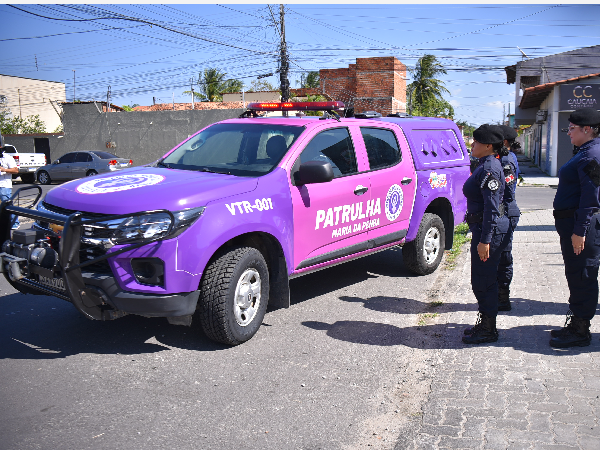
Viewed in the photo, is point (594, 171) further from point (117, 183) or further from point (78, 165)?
point (78, 165)

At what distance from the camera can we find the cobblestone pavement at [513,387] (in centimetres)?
331

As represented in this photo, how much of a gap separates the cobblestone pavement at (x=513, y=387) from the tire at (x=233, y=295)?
1578 millimetres

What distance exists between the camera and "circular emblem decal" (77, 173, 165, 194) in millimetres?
4578

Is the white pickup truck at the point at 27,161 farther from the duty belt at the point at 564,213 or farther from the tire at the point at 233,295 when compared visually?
the duty belt at the point at 564,213

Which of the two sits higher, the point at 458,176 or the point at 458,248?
the point at 458,176

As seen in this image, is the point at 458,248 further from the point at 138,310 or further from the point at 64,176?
the point at 64,176

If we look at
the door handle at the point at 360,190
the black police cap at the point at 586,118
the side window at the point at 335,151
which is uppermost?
the black police cap at the point at 586,118

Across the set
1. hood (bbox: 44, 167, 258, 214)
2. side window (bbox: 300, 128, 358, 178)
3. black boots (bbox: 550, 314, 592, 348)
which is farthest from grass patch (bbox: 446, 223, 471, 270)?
hood (bbox: 44, 167, 258, 214)

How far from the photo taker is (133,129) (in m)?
34.6

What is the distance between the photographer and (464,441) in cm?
328

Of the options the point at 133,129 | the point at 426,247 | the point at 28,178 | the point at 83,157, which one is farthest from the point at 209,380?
the point at 133,129

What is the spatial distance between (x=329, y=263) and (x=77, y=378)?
8.58ft

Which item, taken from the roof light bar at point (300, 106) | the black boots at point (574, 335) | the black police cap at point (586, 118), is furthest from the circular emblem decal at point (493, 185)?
the roof light bar at point (300, 106)

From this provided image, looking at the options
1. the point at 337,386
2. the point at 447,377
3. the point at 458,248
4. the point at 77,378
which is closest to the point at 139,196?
the point at 77,378
